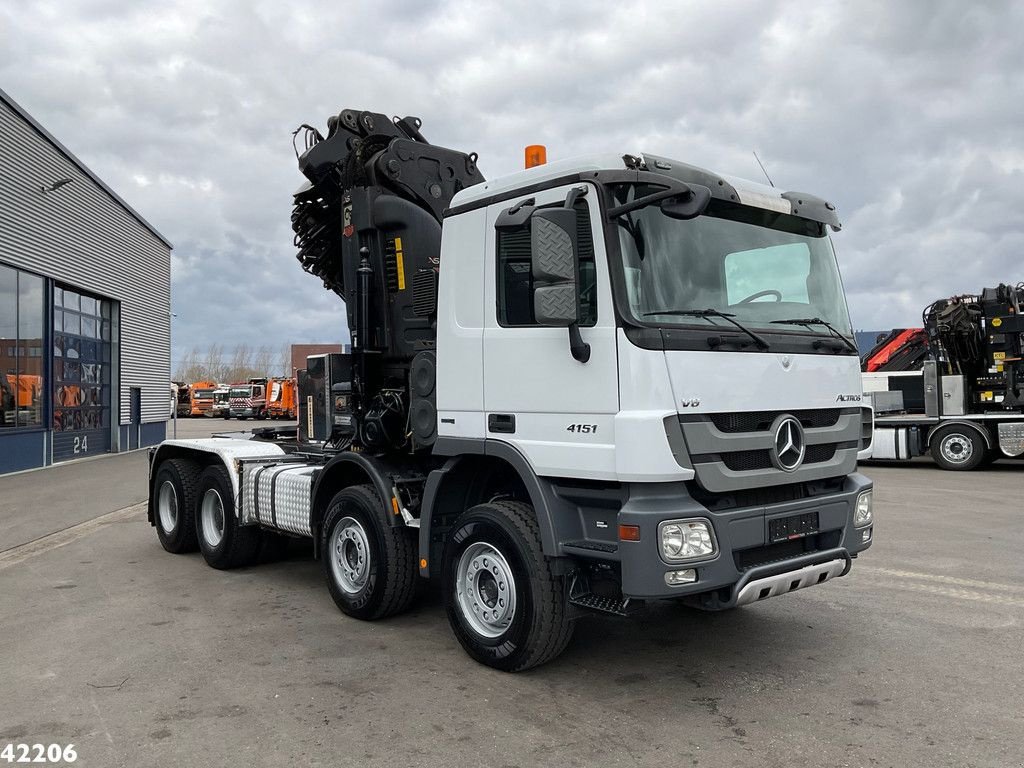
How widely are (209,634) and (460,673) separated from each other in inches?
80.2

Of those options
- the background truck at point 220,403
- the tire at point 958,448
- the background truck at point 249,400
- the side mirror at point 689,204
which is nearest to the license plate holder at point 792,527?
the side mirror at point 689,204

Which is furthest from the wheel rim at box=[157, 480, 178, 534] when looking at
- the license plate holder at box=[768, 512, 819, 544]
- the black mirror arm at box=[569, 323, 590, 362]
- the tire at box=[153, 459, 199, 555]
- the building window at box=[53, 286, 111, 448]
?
the building window at box=[53, 286, 111, 448]

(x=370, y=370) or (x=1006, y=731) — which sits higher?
(x=370, y=370)

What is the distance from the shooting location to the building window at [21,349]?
58.4 ft

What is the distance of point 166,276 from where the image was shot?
99.0 feet

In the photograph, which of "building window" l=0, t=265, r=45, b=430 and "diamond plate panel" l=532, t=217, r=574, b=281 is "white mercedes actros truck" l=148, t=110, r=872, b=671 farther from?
"building window" l=0, t=265, r=45, b=430

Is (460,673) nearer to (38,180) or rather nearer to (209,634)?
(209,634)

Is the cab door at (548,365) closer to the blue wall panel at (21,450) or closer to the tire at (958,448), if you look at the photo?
the tire at (958,448)

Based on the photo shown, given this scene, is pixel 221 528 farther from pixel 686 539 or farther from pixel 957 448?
pixel 957 448

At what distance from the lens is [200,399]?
198 feet

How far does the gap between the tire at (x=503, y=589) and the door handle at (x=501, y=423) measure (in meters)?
0.44

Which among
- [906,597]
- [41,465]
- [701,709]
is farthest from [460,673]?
[41,465]

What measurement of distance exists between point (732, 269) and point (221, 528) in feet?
18.9

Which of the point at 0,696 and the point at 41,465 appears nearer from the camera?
the point at 0,696
